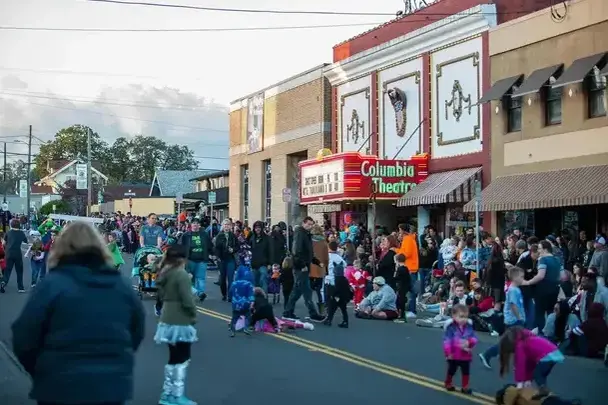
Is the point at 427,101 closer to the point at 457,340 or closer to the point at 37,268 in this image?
the point at 37,268

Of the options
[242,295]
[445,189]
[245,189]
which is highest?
[245,189]

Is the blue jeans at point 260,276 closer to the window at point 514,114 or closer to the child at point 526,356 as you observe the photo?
the window at point 514,114

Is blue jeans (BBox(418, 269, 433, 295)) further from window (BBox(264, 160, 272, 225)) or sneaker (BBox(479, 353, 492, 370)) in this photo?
window (BBox(264, 160, 272, 225))

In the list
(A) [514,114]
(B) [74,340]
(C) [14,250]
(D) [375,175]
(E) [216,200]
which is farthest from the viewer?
(E) [216,200]

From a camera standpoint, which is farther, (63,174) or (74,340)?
(63,174)

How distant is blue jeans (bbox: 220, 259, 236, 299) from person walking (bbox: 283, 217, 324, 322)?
9.44 ft

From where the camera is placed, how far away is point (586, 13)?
2223 centimetres

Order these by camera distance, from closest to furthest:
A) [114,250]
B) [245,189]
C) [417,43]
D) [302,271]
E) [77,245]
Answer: [77,245] → [302,271] → [114,250] → [417,43] → [245,189]

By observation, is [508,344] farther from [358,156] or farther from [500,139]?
[358,156]

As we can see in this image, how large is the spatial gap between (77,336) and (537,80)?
66.6 feet

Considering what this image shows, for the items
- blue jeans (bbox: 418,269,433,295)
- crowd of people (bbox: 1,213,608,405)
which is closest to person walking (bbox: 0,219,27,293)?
crowd of people (bbox: 1,213,608,405)

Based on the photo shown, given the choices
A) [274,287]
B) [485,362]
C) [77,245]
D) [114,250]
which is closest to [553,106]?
[274,287]

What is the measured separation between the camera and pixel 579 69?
21.8 metres

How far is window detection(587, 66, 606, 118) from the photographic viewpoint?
21.7m
